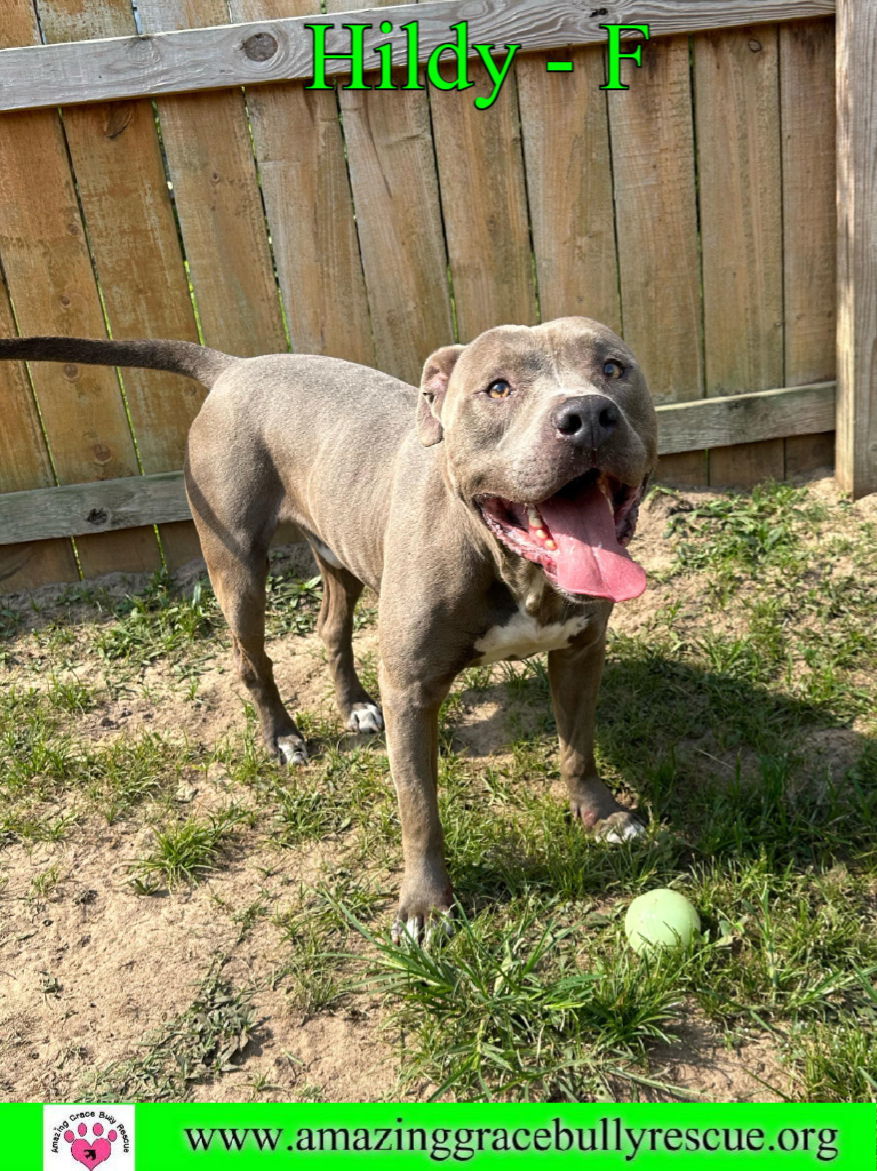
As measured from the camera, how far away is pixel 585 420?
7.71 feet

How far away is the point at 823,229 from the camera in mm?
4891

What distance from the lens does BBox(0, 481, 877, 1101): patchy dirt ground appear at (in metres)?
2.63

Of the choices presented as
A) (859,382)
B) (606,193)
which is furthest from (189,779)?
(859,382)

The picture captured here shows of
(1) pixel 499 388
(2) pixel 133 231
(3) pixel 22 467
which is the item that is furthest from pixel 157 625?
(1) pixel 499 388

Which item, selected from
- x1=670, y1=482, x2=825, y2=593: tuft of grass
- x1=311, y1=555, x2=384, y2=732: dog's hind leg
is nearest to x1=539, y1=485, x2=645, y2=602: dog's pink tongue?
x1=311, y1=555, x2=384, y2=732: dog's hind leg

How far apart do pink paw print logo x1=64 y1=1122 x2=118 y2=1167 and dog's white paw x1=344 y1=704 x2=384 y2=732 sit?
1.83 m

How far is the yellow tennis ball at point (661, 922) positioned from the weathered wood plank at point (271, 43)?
360 centimetres

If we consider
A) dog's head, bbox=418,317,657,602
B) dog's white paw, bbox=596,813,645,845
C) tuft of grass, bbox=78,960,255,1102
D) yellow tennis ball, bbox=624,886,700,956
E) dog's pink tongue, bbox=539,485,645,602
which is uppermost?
dog's head, bbox=418,317,657,602

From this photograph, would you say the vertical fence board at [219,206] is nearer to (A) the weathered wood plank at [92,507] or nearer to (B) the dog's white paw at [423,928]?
(A) the weathered wood plank at [92,507]

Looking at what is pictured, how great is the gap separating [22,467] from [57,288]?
2.89ft

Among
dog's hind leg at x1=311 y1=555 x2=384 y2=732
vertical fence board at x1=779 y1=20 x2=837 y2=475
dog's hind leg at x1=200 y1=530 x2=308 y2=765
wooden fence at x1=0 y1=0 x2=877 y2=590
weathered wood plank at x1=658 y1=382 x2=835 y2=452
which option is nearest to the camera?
dog's hind leg at x1=200 y1=530 x2=308 y2=765

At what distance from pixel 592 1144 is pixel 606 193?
393 cm

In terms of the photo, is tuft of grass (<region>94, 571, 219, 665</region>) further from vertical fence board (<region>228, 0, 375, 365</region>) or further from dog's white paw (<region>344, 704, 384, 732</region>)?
vertical fence board (<region>228, 0, 375, 365</region>)

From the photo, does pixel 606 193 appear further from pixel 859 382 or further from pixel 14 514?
pixel 14 514
